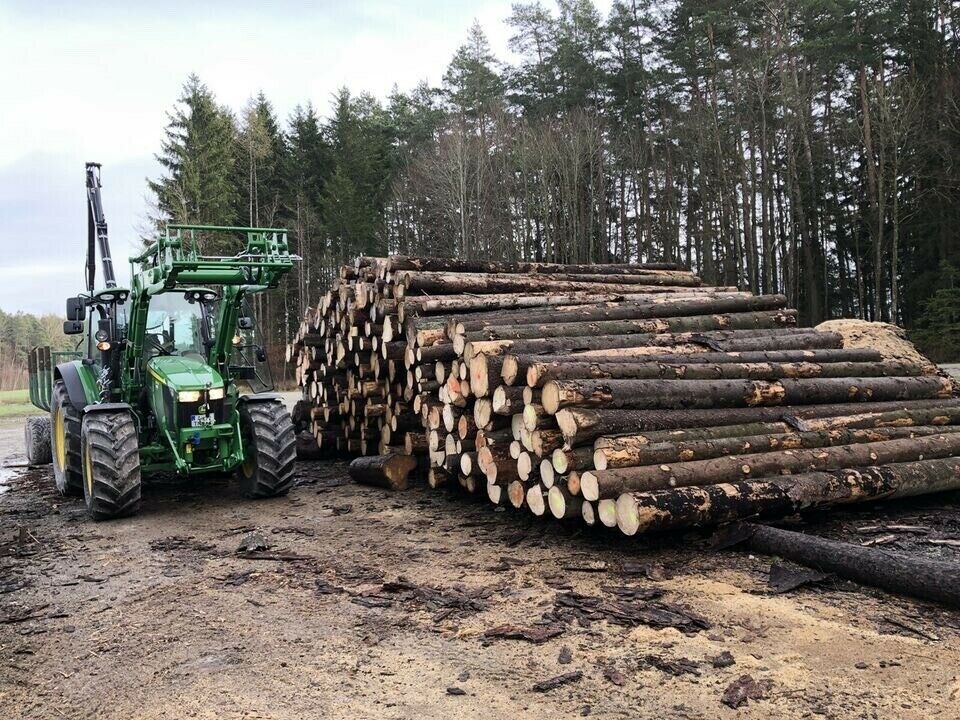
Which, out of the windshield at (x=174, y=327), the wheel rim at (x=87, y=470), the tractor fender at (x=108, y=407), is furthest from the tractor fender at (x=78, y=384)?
the windshield at (x=174, y=327)

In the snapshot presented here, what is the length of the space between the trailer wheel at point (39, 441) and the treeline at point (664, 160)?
76.4 feet

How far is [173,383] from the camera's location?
7254mm

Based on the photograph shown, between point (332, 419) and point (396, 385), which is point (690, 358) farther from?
point (332, 419)

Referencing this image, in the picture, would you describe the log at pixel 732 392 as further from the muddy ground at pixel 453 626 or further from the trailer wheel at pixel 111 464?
the trailer wheel at pixel 111 464

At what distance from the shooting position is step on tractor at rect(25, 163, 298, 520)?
7.08 m

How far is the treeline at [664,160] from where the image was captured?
87.1ft

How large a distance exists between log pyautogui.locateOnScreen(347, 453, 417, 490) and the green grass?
14.9m

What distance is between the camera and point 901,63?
27.4 metres

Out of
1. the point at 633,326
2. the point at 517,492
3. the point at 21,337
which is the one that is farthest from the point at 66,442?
the point at 21,337

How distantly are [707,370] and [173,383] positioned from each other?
5156mm

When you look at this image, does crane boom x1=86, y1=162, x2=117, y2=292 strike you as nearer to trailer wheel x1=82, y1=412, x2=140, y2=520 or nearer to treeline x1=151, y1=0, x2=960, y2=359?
trailer wheel x1=82, y1=412, x2=140, y2=520

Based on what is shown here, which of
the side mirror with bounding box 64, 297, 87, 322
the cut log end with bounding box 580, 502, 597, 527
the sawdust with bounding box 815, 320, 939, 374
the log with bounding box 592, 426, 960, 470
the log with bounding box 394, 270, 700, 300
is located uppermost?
the log with bounding box 394, 270, 700, 300

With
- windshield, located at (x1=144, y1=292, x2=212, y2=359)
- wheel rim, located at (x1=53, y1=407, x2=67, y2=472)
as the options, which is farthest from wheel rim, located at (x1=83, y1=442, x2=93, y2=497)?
windshield, located at (x1=144, y1=292, x2=212, y2=359)

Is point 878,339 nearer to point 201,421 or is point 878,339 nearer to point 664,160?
point 201,421
